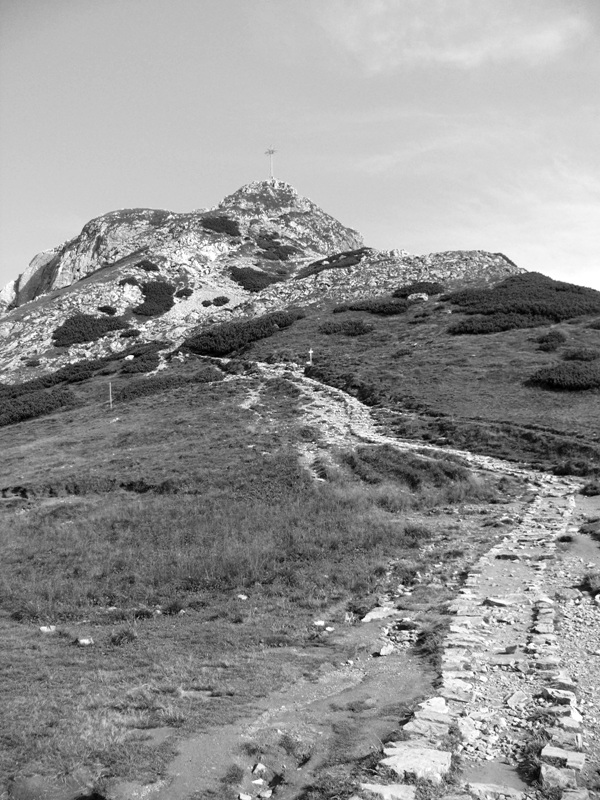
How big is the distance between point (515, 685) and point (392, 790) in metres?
3.24

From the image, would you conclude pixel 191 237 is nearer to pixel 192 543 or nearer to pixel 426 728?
pixel 192 543

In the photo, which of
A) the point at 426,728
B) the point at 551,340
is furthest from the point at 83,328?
the point at 426,728

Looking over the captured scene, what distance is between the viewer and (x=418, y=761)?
21.9 ft

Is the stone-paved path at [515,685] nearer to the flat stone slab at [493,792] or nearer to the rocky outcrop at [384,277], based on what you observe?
the flat stone slab at [493,792]

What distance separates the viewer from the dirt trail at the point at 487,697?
21.5ft

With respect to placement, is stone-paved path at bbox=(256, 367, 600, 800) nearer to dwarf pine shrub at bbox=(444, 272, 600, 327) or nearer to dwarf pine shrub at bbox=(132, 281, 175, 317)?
dwarf pine shrub at bbox=(444, 272, 600, 327)

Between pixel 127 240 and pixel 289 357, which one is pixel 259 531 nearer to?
pixel 289 357

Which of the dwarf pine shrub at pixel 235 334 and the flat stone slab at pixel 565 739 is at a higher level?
the dwarf pine shrub at pixel 235 334

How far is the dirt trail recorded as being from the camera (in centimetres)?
655

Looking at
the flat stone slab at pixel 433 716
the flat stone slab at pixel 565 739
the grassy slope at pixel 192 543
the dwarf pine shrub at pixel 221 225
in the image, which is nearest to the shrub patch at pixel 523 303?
the grassy slope at pixel 192 543

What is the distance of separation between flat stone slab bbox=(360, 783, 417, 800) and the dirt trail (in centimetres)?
2

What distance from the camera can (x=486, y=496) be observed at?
2198 centimetres

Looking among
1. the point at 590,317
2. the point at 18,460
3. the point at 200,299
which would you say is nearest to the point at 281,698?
the point at 18,460

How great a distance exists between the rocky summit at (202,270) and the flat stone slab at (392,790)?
203 ft
